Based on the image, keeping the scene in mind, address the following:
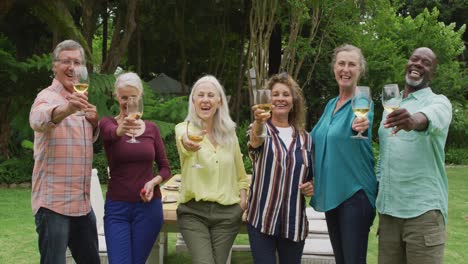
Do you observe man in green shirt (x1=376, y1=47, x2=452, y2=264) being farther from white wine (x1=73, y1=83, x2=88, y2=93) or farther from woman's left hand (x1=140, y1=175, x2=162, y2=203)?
white wine (x1=73, y1=83, x2=88, y2=93)

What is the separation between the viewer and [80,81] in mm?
3398

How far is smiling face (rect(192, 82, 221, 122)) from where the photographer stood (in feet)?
12.6

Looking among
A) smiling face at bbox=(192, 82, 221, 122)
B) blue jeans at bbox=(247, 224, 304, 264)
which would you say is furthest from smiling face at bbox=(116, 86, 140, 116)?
blue jeans at bbox=(247, 224, 304, 264)

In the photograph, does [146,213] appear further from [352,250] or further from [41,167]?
[352,250]

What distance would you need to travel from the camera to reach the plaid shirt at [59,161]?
3.54m

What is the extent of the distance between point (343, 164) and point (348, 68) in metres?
0.67

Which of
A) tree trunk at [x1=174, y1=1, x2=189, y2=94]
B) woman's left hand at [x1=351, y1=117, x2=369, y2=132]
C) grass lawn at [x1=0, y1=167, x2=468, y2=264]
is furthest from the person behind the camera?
tree trunk at [x1=174, y1=1, x2=189, y2=94]

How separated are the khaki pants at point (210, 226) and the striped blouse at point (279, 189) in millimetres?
170

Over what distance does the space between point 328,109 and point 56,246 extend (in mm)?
2132

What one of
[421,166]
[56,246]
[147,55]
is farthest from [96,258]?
[147,55]

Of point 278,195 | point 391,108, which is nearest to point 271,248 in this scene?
point 278,195

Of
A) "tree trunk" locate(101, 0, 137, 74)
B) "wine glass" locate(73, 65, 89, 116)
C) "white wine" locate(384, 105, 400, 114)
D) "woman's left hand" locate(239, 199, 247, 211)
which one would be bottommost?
→ "woman's left hand" locate(239, 199, 247, 211)

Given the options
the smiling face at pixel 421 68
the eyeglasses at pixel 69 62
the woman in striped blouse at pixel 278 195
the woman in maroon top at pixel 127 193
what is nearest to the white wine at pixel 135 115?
the woman in maroon top at pixel 127 193

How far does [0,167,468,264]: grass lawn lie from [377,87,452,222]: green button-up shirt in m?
3.35
